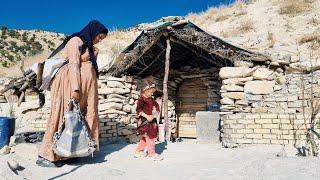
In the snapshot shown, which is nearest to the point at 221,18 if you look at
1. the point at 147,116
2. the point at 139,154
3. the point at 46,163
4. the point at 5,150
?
the point at 147,116

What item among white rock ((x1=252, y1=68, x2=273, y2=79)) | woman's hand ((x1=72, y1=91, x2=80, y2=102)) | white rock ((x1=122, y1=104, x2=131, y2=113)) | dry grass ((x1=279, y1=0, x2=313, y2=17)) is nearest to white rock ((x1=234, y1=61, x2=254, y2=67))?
white rock ((x1=252, y1=68, x2=273, y2=79))

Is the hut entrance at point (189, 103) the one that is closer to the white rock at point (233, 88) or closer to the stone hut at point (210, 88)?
the stone hut at point (210, 88)

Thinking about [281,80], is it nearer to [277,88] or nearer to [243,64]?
[277,88]

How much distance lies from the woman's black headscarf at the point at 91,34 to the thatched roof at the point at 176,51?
2.74 metres

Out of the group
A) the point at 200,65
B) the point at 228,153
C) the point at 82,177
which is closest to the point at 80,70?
the point at 82,177

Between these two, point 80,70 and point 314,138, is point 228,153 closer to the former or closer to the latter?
point 314,138

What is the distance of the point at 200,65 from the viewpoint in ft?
33.1

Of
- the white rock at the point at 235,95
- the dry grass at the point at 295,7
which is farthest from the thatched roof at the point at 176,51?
the dry grass at the point at 295,7

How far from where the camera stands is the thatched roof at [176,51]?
810 cm

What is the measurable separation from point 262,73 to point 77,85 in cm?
395

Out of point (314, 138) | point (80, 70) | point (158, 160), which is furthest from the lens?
point (314, 138)

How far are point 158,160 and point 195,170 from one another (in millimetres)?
1015

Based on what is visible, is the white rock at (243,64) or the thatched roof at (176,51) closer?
the white rock at (243,64)

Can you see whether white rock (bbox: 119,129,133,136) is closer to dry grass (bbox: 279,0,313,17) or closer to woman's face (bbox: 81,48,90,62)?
woman's face (bbox: 81,48,90,62)
